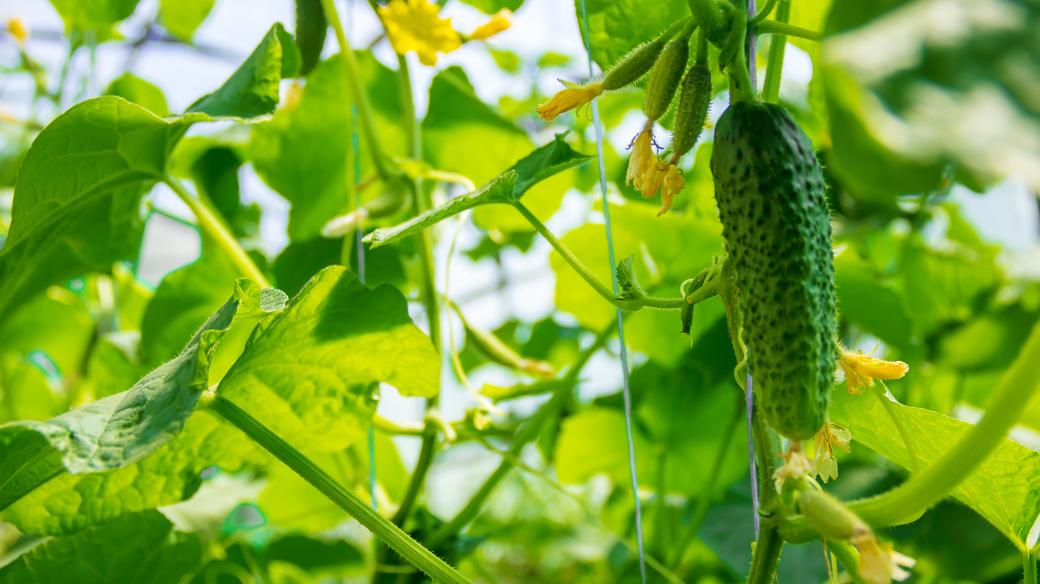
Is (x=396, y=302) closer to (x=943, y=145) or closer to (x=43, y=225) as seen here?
(x=43, y=225)

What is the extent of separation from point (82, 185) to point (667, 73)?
0.48 metres

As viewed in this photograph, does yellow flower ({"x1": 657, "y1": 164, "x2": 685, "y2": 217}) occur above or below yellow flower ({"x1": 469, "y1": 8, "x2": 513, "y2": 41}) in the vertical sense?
below

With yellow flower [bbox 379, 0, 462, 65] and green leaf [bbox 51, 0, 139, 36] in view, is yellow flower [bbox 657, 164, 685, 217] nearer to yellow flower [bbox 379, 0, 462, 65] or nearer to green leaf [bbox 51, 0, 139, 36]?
yellow flower [bbox 379, 0, 462, 65]

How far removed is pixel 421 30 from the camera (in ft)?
2.55

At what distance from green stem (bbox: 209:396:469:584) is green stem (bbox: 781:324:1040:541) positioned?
0.23 m

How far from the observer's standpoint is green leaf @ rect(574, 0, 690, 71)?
73cm

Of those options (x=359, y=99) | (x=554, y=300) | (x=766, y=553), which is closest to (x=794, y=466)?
(x=766, y=553)

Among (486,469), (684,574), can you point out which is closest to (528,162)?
(684,574)

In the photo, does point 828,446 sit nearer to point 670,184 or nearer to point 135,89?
point 670,184

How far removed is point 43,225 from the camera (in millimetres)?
782

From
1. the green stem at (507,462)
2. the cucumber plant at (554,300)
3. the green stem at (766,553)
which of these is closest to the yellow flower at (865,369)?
the cucumber plant at (554,300)

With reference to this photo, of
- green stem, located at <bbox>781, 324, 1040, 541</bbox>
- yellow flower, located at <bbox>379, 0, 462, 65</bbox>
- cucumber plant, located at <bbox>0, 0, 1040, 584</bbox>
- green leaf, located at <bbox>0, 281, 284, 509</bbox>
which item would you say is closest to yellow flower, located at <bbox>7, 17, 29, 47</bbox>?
cucumber plant, located at <bbox>0, 0, 1040, 584</bbox>

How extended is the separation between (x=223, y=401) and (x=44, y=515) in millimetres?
234

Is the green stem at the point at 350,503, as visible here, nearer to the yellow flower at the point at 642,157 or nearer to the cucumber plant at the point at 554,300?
the cucumber plant at the point at 554,300
